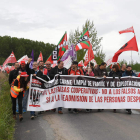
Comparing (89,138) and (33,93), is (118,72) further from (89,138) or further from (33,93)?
(89,138)

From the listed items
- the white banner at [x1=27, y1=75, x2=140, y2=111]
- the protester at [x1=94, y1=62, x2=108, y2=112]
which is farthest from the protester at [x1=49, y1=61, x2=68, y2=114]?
the protester at [x1=94, y1=62, x2=108, y2=112]

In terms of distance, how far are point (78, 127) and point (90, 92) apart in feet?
7.23

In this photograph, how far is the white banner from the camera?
7.30 m

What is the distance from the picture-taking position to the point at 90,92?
25.1ft

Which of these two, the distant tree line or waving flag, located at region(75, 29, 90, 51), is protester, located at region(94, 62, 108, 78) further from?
the distant tree line

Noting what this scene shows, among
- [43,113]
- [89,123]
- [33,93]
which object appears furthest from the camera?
[43,113]

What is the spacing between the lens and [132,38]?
8.48 metres

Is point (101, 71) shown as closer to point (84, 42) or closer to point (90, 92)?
point (90, 92)

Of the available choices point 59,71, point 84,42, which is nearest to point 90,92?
point 59,71

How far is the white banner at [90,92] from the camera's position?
24.0 feet

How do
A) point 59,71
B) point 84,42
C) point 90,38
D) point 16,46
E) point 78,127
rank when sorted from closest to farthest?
point 78,127, point 59,71, point 84,42, point 90,38, point 16,46

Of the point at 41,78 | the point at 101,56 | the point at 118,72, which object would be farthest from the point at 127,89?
the point at 101,56

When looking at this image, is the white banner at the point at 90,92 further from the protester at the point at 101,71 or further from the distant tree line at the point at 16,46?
the distant tree line at the point at 16,46

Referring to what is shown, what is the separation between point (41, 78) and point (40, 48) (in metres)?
67.4
